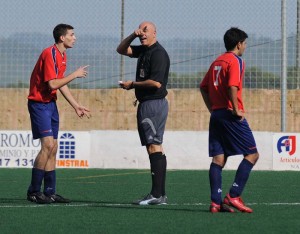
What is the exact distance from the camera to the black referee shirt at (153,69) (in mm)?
11773

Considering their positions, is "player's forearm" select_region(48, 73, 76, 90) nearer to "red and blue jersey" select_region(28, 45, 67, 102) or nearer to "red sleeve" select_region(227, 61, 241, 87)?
"red and blue jersey" select_region(28, 45, 67, 102)

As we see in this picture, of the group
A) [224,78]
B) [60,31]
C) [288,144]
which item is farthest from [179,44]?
[224,78]

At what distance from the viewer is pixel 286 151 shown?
20547 mm

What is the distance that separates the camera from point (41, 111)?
477 inches

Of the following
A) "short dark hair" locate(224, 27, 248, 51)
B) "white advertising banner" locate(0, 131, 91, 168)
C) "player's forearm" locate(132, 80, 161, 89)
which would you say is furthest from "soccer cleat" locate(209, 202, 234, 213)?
"white advertising banner" locate(0, 131, 91, 168)

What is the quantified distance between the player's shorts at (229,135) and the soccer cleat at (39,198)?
2.19 meters

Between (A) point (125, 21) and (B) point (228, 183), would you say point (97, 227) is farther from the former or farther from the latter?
(A) point (125, 21)

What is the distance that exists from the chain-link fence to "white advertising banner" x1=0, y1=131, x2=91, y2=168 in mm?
1532

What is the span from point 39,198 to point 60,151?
9151 millimetres

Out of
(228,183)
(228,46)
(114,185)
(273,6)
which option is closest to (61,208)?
(228,46)

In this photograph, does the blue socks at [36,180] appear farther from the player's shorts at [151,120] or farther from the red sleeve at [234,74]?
the red sleeve at [234,74]

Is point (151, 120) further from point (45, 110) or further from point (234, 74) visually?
point (234, 74)

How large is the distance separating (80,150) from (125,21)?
10.5 ft

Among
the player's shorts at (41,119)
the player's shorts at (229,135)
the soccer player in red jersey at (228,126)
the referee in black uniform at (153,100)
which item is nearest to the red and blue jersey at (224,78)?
the soccer player in red jersey at (228,126)
